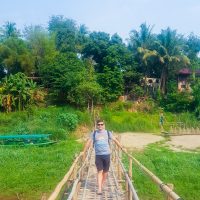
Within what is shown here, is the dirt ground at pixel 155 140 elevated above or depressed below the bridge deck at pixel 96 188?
below

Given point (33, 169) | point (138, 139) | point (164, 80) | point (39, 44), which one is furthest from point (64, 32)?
point (33, 169)

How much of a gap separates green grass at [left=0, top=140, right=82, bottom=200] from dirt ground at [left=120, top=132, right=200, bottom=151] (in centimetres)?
318

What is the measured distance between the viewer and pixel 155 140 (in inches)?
957

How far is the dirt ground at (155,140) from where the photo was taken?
22.0 m

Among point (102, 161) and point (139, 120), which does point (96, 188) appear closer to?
point (102, 161)

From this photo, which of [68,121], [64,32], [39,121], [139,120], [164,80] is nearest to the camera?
[68,121]

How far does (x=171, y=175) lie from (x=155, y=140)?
11.0 metres

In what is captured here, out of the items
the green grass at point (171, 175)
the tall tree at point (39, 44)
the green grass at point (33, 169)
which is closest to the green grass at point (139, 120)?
the tall tree at point (39, 44)

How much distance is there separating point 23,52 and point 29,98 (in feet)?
13.9

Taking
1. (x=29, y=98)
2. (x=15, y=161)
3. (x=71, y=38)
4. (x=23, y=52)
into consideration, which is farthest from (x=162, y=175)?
(x=71, y=38)

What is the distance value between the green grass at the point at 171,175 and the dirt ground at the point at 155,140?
11.2ft

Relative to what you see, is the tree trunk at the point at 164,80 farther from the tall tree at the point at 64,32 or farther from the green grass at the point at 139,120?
the tall tree at the point at 64,32

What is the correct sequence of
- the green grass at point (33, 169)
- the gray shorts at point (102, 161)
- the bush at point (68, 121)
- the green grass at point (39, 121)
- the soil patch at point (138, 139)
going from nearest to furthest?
1. the gray shorts at point (102, 161)
2. the green grass at point (33, 169)
3. the soil patch at point (138, 139)
4. the green grass at point (39, 121)
5. the bush at point (68, 121)

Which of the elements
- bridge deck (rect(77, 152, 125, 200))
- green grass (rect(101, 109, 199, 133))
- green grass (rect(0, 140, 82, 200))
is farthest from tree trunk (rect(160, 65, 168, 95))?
→ bridge deck (rect(77, 152, 125, 200))
